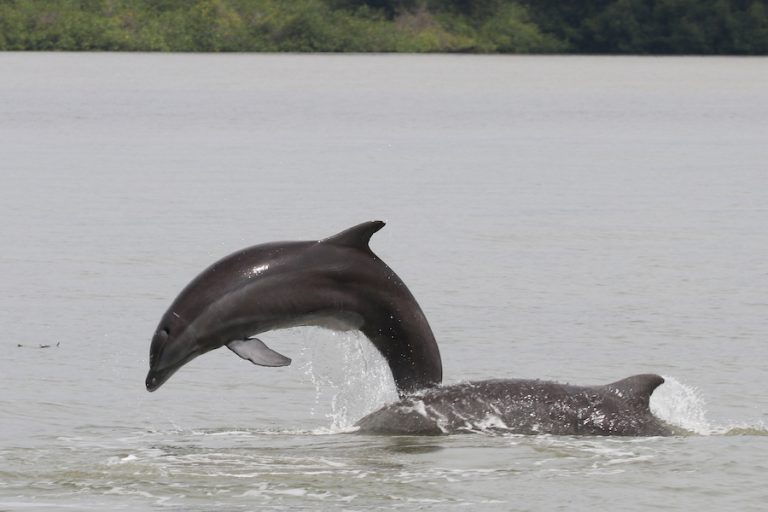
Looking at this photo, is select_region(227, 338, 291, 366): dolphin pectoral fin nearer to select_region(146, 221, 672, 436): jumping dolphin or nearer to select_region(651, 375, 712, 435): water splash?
select_region(146, 221, 672, 436): jumping dolphin

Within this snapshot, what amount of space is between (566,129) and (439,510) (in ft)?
170

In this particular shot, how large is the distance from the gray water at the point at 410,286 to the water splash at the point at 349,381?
0.05 m

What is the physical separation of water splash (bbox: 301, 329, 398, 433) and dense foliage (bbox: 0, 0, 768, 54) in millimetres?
100461

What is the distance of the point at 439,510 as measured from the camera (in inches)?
526

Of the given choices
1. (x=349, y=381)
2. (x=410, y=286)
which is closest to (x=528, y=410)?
(x=349, y=381)

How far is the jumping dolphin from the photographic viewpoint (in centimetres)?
1437

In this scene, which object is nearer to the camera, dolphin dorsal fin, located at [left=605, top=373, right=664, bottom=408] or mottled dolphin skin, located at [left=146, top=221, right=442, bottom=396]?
mottled dolphin skin, located at [left=146, top=221, right=442, bottom=396]

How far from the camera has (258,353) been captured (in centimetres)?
1430

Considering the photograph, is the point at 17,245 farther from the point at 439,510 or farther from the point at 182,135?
the point at 182,135

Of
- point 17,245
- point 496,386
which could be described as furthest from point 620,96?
point 496,386

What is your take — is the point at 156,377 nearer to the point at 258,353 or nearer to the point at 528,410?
the point at 258,353

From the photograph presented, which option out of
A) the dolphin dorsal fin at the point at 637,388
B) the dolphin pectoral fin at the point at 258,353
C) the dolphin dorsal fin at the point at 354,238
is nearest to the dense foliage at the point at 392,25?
the dolphin dorsal fin at the point at 637,388

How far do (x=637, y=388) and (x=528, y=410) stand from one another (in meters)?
0.92

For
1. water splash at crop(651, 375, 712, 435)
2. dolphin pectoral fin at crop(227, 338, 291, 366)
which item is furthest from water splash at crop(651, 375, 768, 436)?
dolphin pectoral fin at crop(227, 338, 291, 366)
